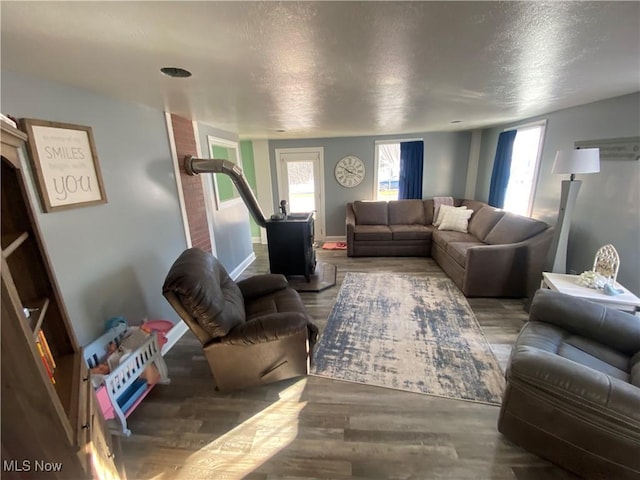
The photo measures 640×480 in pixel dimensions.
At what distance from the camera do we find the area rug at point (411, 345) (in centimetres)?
199

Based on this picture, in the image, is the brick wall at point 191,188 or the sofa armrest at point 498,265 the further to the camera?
the sofa armrest at point 498,265

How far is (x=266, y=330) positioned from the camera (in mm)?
1774

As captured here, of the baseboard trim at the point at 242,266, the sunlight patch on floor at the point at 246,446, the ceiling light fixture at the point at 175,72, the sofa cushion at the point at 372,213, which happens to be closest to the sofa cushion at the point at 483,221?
the sofa cushion at the point at 372,213

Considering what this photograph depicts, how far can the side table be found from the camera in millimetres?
1998

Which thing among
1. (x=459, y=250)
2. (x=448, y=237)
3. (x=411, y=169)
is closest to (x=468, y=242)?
(x=448, y=237)

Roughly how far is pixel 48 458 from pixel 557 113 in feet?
15.3

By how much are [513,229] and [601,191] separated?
0.92m

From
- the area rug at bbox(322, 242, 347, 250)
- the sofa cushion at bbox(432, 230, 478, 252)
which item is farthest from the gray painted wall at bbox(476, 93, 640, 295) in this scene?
the area rug at bbox(322, 242, 347, 250)

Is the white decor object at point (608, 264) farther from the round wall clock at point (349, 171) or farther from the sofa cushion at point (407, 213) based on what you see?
the round wall clock at point (349, 171)

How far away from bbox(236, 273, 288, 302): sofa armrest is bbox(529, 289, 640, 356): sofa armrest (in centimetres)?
199

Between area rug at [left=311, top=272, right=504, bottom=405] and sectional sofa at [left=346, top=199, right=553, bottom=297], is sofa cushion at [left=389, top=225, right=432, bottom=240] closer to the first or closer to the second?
sectional sofa at [left=346, top=199, right=553, bottom=297]

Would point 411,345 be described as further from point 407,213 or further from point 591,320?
point 407,213

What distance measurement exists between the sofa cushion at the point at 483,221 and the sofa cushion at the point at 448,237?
0.10 meters

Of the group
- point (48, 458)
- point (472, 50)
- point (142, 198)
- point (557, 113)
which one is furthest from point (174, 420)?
point (557, 113)
